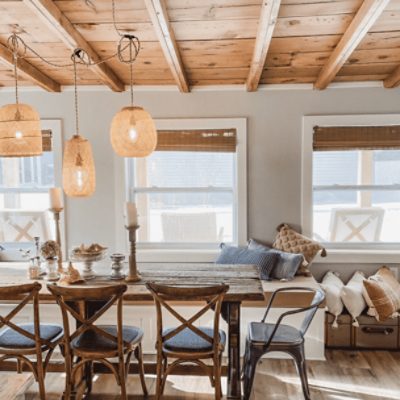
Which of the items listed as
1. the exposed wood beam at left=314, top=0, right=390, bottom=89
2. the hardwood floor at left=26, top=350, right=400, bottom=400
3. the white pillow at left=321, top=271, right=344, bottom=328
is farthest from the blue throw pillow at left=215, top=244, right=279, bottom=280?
the exposed wood beam at left=314, top=0, right=390, bottom=89

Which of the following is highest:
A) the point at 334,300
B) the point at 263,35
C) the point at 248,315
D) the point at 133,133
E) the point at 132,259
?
the point at 263,35

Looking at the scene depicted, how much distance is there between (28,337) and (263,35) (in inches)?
96.8

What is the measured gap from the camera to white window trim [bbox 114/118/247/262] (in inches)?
171

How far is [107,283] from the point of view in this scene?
9.19ft

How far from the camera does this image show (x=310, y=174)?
170 inches

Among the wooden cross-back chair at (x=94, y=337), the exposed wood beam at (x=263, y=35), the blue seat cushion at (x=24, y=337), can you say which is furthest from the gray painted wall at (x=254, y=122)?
the wooden cross-back chair at (x=94, y=337)

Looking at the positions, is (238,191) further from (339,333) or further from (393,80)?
(393,80)

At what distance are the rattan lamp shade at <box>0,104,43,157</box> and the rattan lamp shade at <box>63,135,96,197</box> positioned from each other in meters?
0.25

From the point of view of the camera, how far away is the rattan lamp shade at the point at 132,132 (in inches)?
98.5

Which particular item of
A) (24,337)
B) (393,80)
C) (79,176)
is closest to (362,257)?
(393,80)

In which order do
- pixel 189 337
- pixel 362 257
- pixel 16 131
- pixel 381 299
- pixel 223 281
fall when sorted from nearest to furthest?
pixel 16 131
pixel 189 337
pixel 223 281
pixel 381 299
pixel 362 257

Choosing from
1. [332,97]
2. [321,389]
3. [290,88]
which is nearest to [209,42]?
[290,88]

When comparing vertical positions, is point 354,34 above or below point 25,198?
above

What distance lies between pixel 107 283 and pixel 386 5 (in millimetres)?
2432
